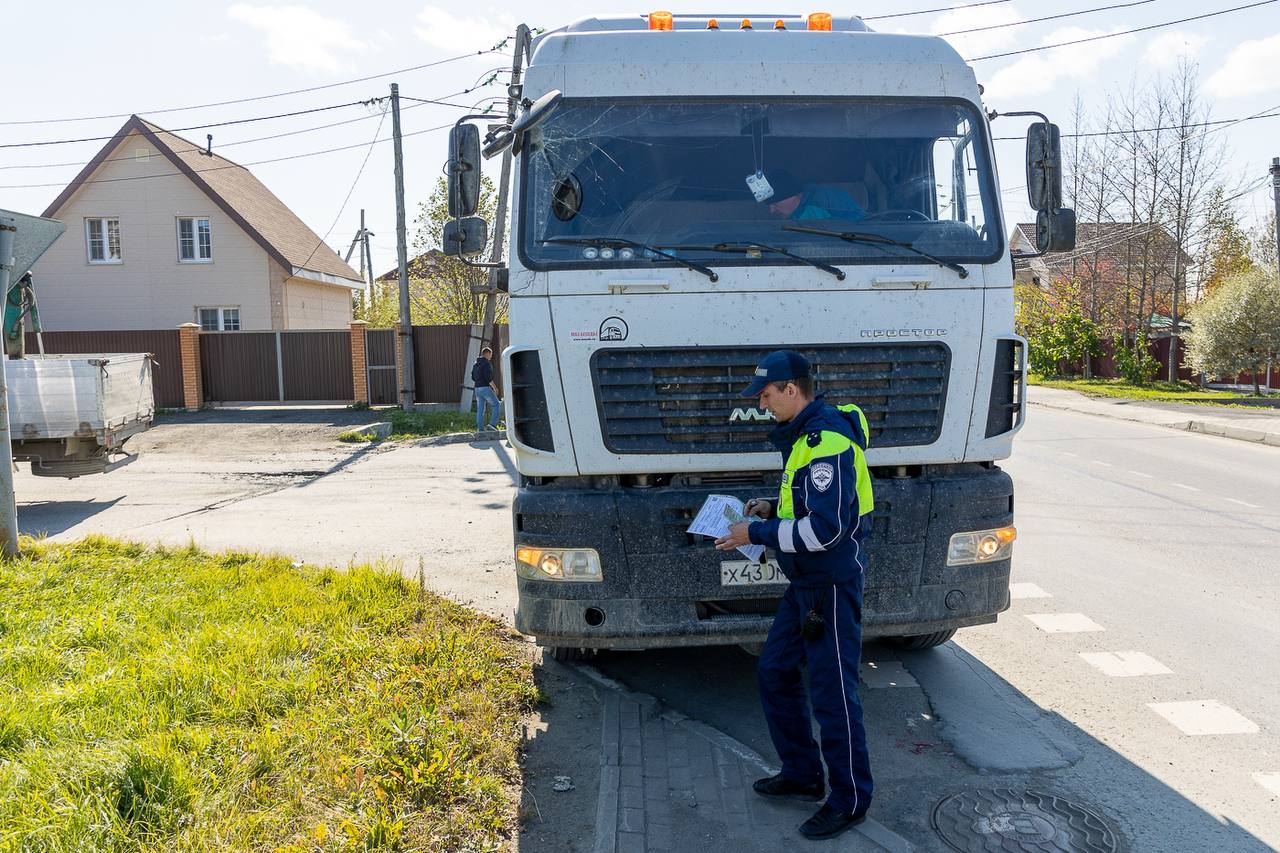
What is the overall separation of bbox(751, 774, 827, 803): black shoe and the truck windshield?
2245 mm

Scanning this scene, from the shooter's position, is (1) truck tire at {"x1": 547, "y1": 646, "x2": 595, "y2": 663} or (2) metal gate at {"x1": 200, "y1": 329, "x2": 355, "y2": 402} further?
(2) metal gate at {"x1": 200, "y1": 329, "x2": 355, "y2": 402}

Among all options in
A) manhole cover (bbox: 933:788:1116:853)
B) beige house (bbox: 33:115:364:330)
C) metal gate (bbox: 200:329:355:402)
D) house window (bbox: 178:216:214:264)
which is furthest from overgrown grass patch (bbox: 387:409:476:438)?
manhole cover (bbox: 933:788:1116:853)

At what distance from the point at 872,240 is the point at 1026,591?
3416mm

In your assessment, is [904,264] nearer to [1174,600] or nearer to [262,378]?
[1174,600]

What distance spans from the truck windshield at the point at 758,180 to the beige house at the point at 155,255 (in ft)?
85.8

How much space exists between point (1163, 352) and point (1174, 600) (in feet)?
110

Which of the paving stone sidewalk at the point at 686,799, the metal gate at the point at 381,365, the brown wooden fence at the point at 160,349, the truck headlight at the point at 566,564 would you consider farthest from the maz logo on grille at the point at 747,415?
the brown wooden fence at the point at 160,349

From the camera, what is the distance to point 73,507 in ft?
36.8

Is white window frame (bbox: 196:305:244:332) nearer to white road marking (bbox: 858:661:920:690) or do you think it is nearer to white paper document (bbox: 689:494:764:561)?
white road marking (bbox: 858:661:920:690)

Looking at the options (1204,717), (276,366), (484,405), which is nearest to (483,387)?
(484,405)

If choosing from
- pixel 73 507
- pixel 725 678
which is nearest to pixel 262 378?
pixel 73 507

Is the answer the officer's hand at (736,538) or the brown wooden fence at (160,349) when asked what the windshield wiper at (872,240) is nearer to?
the officer's hand at (736,538)

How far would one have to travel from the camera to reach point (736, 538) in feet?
12.5

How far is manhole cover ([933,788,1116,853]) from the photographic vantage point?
3523 mm
